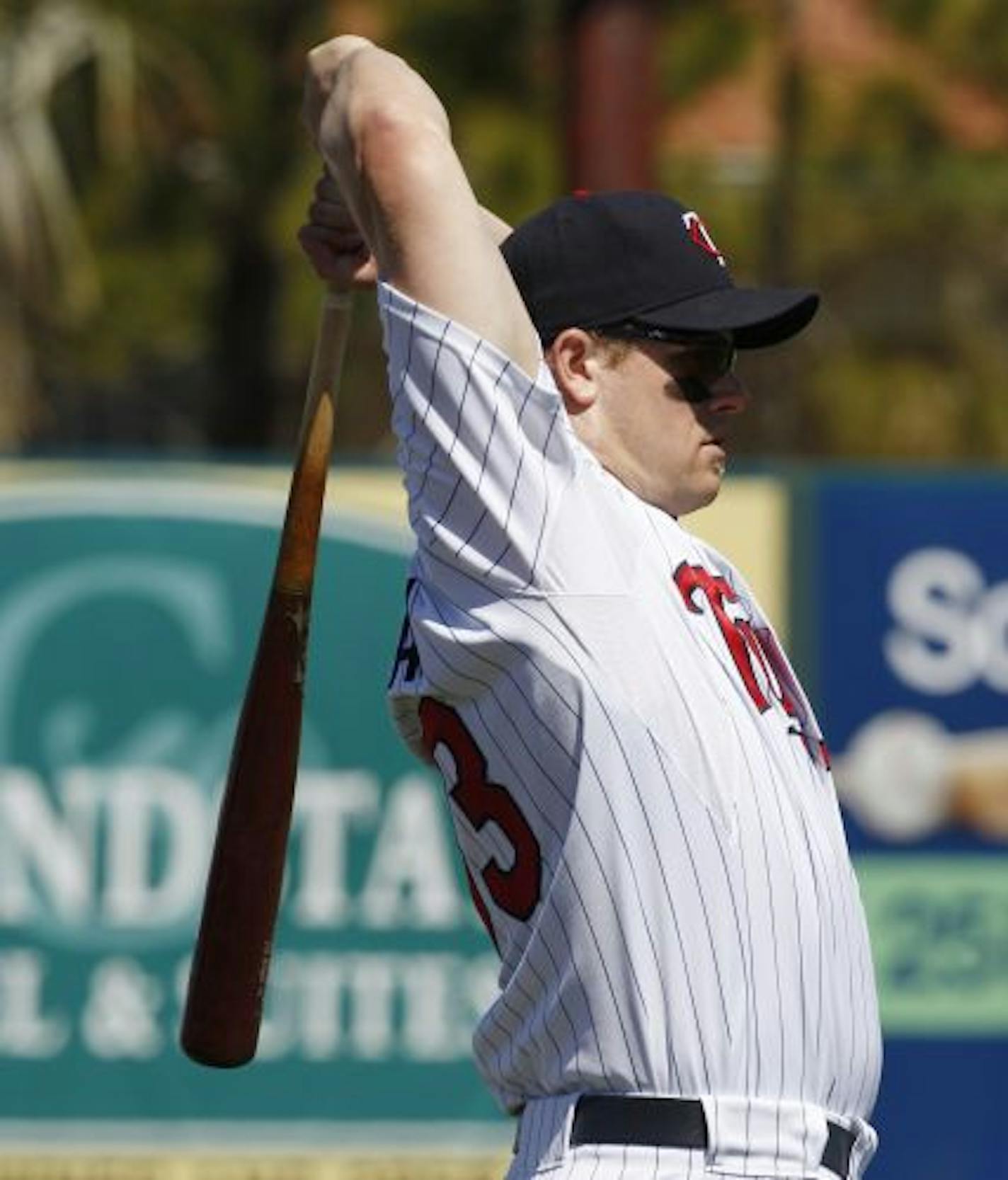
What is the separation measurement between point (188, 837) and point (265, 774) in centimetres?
371

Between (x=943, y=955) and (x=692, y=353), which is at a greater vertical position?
(x=692, y=353)

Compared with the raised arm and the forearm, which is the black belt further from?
the forearm

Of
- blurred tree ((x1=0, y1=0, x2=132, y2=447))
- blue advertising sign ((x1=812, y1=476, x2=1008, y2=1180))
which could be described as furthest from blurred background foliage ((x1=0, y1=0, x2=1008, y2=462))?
blue advertising sign ((x1=812, y1=476, x2=1008, y2=1180))

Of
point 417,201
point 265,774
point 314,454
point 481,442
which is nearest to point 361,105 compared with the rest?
point 417,201

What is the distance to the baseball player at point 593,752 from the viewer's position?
121 inches

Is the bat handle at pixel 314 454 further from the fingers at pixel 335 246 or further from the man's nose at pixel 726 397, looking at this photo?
the man's nose at pixel 726 397

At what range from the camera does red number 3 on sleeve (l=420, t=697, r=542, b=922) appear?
3209 mm

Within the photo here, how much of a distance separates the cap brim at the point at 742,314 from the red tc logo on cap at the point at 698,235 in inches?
2.0

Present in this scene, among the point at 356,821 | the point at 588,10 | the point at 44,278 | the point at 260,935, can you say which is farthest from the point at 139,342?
the point at 260,935

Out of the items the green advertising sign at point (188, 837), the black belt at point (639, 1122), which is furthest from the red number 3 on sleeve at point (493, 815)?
the green advertising sign at point (188, 837)

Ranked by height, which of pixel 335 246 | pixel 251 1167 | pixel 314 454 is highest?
pixel 335 246

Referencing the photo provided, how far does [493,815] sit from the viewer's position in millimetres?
3238

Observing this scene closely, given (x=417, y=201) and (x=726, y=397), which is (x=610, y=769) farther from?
(x=417, y=201)

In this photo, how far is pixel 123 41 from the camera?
1600cm
